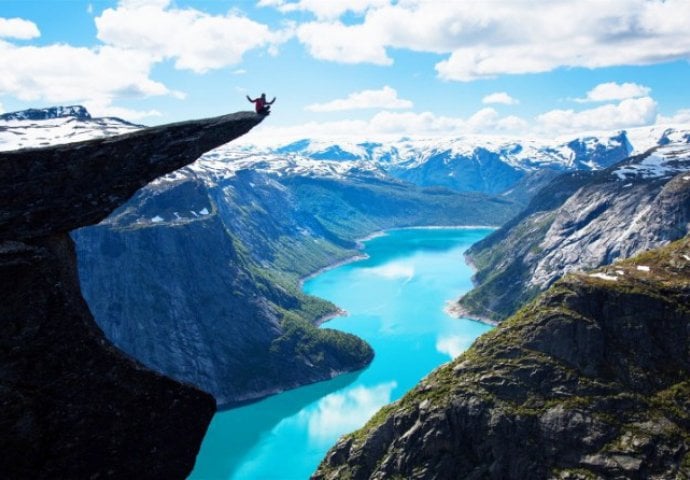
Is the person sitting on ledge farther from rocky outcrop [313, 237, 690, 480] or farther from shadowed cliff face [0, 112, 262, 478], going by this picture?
rocky outcrop [313, 237, 690, 480]

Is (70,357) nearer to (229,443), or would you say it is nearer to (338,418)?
(229,443)

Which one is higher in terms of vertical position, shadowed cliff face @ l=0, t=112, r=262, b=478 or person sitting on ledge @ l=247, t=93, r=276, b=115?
person sitting on ledge @ l=247, t=93, r=276, b=115

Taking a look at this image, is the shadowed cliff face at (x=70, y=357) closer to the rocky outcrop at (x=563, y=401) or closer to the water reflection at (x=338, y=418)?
the rocky outcrop at (x=563, y=401)

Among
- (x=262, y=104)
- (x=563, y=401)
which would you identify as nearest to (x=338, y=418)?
(x=563, y=401)

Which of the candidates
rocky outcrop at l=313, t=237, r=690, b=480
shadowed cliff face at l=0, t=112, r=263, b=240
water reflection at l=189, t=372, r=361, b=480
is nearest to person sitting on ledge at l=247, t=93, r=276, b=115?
shadowed cliff face at l=0, t=112, r=263, b=240

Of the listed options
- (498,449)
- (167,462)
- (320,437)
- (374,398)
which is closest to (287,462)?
(320,437)

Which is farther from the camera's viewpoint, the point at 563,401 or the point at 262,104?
the point at 563,401

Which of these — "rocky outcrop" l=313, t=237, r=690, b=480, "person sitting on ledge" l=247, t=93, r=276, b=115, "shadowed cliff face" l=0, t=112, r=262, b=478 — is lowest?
"rocky outcrop" l=313, t=237, r=690, b=480
